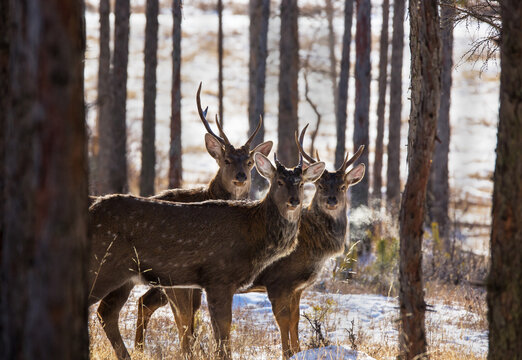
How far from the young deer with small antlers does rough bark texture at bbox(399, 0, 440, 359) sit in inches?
117

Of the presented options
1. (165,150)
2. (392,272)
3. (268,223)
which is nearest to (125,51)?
(392,272)

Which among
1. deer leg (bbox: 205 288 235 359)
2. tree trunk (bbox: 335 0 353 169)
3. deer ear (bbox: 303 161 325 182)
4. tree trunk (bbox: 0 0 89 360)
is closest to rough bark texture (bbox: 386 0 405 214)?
tree trunk (bbox: 335 0 353 169)

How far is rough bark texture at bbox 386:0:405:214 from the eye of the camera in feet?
68.8

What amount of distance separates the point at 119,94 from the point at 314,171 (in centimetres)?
967

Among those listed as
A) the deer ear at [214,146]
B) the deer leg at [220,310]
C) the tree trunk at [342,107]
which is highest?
the tree trunk at [342,107]

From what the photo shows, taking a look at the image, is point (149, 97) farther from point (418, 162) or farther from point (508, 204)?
point (508, 204)

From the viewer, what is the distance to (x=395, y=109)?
2105cm

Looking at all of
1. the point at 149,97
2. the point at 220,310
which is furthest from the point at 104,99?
the point at 220,310

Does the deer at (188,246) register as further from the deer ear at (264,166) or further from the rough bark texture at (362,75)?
the rough bark texture at (362,75)

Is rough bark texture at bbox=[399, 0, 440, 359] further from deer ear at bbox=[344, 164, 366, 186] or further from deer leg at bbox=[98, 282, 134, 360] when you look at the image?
deer ear at bbox=[344, 164, 366, 186]

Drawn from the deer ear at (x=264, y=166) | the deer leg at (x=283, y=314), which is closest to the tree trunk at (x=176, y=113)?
the deer ear at (x=264, y=166)

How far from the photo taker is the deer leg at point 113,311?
686 cm

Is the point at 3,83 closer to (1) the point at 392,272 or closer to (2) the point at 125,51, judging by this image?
(1) the point at 392,272

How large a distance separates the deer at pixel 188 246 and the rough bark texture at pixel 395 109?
12.9 metres
